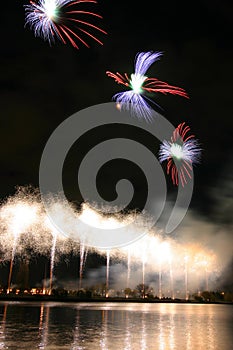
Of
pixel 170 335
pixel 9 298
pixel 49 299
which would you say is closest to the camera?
pixel 170 335

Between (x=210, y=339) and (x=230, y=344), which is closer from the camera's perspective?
(x=230, y=344)

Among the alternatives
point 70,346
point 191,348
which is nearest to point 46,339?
point 70,346

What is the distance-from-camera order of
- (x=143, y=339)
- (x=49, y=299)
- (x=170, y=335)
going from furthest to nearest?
(x=49, y=299) < (x=170, y=335) < (x=143, y=339)

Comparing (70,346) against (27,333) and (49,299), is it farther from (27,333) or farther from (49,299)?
(49,299)

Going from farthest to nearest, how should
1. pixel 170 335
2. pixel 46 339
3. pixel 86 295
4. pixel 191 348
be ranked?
pixel 86 295
pixel 170 335
pixel 46 339
pixel 191 348

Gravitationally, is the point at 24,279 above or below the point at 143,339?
above

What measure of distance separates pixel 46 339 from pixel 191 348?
6476mm

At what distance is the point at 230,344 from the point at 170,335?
3.58 m

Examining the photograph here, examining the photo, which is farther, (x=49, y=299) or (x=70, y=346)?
(x=49, y=299)

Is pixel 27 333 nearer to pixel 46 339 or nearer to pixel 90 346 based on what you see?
pixel 46 339

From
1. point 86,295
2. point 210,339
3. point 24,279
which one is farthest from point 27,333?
point 24,279

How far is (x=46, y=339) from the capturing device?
17844 mm

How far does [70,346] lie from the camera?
16.0 meters

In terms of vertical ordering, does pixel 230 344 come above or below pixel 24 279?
below
